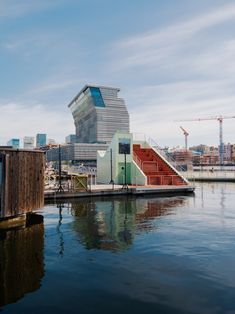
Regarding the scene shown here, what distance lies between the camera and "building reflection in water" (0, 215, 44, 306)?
36.2 feet

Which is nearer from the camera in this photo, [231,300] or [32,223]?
[231,300]

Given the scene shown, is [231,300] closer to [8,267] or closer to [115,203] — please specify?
[8,267]

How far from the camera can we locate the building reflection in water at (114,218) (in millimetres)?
18000

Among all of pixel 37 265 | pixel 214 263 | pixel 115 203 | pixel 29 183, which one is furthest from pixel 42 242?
pixel 115 203

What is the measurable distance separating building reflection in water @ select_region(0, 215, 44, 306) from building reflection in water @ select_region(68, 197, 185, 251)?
267 cm

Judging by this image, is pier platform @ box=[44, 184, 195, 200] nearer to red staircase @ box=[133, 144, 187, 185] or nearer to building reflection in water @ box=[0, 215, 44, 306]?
red staircase @ box=[133, 144, 187, 185]

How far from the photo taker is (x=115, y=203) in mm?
34188

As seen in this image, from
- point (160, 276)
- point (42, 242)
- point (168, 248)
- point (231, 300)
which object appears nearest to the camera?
point (231, 300)

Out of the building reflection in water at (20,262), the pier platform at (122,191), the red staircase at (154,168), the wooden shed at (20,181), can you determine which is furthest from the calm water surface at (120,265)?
the red staircase at (154,168)

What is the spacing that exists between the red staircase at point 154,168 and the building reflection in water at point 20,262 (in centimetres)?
2816

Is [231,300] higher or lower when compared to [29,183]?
lower

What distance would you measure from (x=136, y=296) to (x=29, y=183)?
13151mm

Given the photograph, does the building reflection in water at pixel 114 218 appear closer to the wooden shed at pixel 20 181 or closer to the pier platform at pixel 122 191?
the pier platform at pixel 122 191

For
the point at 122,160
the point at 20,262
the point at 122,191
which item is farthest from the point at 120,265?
the point at 122,160
